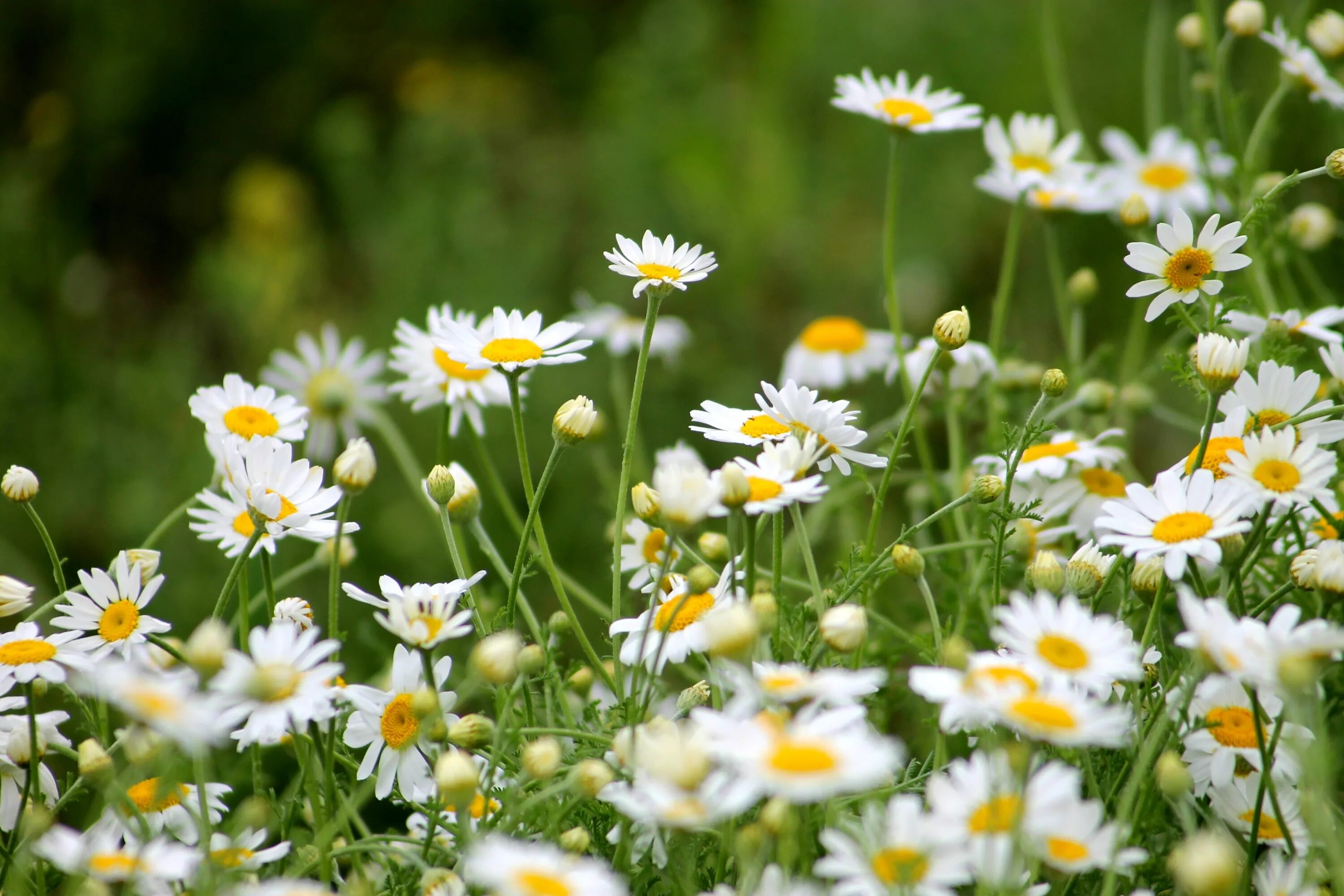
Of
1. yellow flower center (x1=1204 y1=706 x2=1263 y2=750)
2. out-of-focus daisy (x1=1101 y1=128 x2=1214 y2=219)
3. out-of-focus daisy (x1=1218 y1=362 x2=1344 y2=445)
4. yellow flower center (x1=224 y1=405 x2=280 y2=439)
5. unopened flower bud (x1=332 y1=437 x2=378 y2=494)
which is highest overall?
out-of-focus daisy (x1=1101 y1=128 x2=1214 y2=219)

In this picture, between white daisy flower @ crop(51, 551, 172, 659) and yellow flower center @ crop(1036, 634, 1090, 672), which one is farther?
white daisy flower @ crop(51, 551, 172, 659)

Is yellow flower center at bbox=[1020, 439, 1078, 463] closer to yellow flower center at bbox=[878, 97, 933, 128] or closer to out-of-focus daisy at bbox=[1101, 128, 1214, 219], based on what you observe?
yellow flower center at bbox=[878, 97, 933, 128]

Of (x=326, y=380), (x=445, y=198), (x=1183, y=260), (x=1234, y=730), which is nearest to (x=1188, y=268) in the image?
(x=1183, y=260)

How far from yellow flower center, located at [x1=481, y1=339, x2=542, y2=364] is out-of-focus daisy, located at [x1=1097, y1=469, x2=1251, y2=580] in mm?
331

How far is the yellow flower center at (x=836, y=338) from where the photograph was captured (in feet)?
4.18

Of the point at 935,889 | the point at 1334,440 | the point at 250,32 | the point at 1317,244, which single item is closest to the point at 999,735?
the point at 935,889

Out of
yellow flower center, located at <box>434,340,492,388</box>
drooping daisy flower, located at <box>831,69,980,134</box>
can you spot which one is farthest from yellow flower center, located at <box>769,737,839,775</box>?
drooping daisy flower, located at <box>831,69,980,134</box>

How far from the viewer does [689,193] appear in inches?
92.2

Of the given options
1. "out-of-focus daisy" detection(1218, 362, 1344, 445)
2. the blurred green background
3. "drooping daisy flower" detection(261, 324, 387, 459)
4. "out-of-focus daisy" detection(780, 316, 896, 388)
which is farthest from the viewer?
the blurred green background

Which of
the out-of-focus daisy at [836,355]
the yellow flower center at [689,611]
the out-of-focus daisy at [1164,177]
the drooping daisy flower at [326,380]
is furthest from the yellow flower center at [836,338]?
the yellow flower center at [689,611]

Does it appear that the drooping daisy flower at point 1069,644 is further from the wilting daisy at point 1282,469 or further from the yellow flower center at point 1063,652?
the wilting daisy at point 1282,469

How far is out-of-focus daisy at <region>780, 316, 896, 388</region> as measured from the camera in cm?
125

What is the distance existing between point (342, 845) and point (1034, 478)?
486 mm

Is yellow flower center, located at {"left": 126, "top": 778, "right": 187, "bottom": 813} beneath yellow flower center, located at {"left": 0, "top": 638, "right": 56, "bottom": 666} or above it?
beneath
